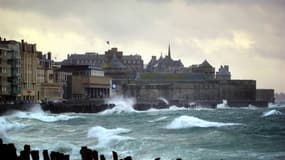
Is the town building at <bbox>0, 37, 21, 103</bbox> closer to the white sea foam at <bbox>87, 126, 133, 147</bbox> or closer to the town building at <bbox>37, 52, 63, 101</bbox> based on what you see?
the town building at <bbox>37, 52, 63, 101</bbox>

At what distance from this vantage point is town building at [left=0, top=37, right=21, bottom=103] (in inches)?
3681

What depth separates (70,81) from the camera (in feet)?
436

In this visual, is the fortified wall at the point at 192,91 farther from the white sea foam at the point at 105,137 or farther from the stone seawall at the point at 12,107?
the white sea foam at the point at 105,137

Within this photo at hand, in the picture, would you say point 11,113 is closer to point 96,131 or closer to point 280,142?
point 96,131

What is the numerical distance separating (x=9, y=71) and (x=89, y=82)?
1554 inches

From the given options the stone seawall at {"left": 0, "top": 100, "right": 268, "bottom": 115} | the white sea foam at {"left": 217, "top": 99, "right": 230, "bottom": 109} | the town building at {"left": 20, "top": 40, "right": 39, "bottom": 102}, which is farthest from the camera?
the white sea foam at {"left": 217, "top": 99, "right": 230, "bottom": 109}

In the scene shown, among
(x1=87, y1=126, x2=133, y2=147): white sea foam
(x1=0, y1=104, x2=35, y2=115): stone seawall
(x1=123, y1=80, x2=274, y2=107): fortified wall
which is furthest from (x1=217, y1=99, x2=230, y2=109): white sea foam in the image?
(x1=87, y1=126, x2=133, y2=147): white sea foam

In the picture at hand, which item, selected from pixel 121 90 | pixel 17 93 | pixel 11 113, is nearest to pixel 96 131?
pixel 11 113

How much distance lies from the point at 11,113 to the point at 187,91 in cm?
10965

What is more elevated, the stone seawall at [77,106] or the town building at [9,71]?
the town building at [9,71]

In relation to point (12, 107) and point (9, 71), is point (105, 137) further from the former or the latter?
point (9, 71)

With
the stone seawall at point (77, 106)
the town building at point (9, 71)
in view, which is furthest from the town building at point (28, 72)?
A: the town building at point (9, 71)

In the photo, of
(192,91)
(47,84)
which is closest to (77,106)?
(47,84)

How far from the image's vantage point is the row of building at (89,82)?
320 ft
